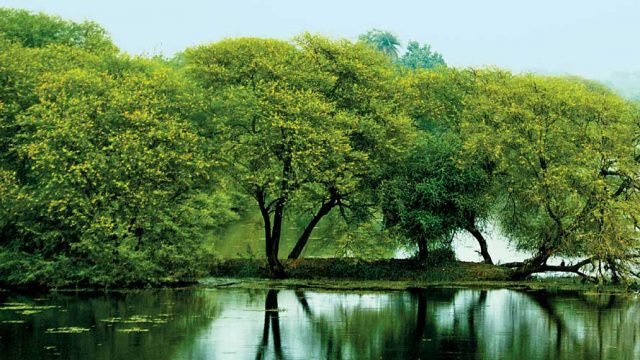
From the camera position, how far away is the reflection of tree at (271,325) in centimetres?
2733

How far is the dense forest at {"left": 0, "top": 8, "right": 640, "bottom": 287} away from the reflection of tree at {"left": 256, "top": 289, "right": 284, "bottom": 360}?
26.2 ft

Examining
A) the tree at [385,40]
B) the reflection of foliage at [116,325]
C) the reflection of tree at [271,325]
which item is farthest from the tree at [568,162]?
the tree at [385,40]

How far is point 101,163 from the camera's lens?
150 feet

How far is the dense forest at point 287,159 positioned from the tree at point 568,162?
109mm

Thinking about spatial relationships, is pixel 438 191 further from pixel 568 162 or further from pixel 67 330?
pixel 67 330

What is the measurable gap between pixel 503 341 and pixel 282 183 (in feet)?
76.1

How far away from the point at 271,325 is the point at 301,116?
18.5 metres

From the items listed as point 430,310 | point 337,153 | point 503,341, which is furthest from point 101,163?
point 503,341

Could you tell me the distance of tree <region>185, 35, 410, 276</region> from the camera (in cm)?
4944

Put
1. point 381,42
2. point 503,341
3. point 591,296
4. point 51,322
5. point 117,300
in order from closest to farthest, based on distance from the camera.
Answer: point 503,341 → point 51,322 → point 117,300 → point 591,296 → point 381,42

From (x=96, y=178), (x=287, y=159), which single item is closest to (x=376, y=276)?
(x=287, y=159)

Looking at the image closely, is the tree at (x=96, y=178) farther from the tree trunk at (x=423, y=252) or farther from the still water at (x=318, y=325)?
the tree trunk at (x=423, y=252)

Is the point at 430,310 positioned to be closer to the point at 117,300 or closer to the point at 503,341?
the point at 503,341

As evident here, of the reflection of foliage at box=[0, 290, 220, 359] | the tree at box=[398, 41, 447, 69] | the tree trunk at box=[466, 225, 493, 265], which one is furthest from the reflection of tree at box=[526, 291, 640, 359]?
the tree at box=[398, 41, 447, 69]
